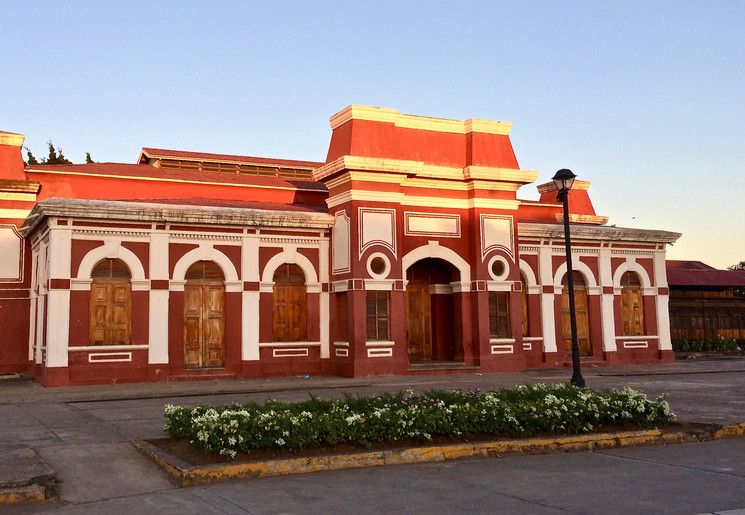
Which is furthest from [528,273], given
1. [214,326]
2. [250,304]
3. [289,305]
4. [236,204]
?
[214,326]

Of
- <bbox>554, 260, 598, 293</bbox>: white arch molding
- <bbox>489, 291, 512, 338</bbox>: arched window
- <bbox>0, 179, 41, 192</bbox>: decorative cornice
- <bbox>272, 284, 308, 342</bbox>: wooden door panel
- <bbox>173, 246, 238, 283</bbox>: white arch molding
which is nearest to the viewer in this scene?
<bbox>173, 246, 238, 283</bbox>: white arch molding

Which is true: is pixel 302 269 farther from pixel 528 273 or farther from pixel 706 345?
pixel 706 345

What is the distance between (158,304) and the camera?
63.4 ft

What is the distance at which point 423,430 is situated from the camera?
8953 mm

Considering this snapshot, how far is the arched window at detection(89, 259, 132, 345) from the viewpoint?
61.3 ft

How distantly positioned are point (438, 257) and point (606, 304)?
7.44 meters


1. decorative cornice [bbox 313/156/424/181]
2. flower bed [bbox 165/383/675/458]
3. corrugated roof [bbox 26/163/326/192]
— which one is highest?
corrugated roof [bbox 26/163/326/192]

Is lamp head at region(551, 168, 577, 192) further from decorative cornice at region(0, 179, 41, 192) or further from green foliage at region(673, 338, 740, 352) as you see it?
green foliage at region(673, 338, 740, 352)

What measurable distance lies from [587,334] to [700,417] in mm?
14052

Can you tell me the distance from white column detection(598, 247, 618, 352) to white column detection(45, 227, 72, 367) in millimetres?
17475

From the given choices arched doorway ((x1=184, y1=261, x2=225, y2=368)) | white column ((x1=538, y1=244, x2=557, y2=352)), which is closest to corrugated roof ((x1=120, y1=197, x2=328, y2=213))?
arched doorway ((x1=184, y1=261, x2=225, y2=368))

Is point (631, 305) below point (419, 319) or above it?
above

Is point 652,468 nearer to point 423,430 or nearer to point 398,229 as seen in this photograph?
point 423,430

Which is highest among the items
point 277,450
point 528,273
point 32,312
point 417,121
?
point 417,121
